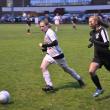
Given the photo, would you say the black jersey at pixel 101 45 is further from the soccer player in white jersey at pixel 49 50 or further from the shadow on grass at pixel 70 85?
the shadow on grass at pixel 70 85

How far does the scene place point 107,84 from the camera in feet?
42.7

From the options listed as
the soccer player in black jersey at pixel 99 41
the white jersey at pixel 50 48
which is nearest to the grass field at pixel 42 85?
the soccer player in black jersey at pixel 99 41

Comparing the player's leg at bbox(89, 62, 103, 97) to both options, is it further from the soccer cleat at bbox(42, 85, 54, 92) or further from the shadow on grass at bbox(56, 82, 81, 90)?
the shadow on grass at bbox(56, 82, 81, 90)

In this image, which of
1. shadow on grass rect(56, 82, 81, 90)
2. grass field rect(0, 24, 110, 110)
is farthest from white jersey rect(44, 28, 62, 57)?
shadow on grass rect(56, 82, 81, 90)

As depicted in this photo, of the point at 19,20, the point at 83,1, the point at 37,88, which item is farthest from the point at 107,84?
the point at 83,1

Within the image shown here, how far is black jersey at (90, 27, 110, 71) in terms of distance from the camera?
1069cm

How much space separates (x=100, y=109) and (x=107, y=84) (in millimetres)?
3112

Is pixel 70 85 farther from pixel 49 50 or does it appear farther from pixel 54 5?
pixel 54 5

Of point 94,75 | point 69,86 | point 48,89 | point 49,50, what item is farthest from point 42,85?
point 94,75

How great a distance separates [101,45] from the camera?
1074 centimetres

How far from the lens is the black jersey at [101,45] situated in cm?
1069

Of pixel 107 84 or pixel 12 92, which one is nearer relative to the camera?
pixel 12 92

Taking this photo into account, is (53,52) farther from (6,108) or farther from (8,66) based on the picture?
(8,66)

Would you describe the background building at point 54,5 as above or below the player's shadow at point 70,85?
below
